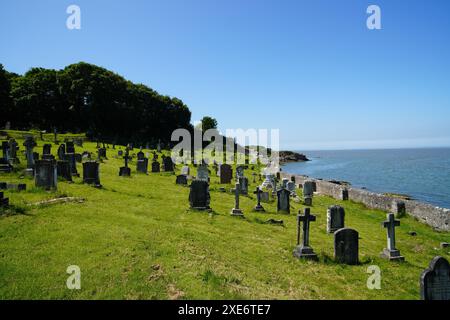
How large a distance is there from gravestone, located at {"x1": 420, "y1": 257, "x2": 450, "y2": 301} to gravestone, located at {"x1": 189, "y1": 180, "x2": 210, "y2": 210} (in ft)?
31.2

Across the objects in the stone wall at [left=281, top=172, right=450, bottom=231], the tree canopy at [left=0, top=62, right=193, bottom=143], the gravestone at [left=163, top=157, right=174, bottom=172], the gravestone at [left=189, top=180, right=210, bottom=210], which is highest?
the tree canopy at [left=0, top=62, right=193, bottom=143]

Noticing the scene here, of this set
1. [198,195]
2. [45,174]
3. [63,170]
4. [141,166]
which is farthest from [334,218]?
[141,166]

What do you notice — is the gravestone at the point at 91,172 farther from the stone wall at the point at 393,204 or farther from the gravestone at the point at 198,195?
the stone wall at the point at 393,204

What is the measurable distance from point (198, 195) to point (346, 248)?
23.1 ft

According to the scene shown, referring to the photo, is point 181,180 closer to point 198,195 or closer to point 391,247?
point 198,195

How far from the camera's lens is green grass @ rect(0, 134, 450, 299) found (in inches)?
271

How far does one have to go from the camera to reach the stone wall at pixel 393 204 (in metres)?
19.1

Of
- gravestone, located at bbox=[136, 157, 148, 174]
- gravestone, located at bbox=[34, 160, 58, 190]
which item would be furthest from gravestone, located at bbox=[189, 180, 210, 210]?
gravestone, located at bbox=[136, 157, 148, 174]

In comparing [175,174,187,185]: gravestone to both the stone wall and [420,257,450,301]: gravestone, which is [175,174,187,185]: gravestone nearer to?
the stone wall

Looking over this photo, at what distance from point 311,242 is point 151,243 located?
612 cm

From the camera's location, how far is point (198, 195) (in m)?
15.4

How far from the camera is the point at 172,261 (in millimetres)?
8031

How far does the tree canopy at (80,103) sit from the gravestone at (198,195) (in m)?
42.8

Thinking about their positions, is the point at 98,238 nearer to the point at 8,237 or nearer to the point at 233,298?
the point at 8,237
